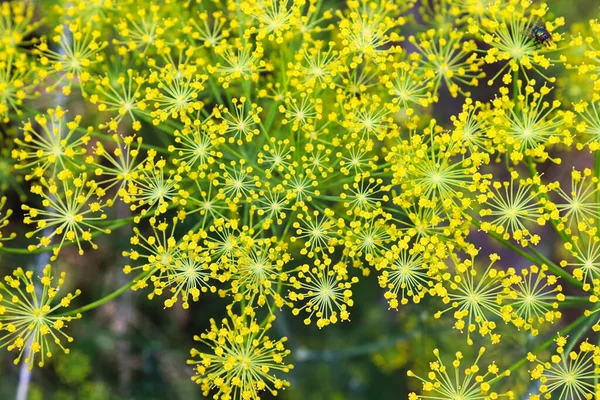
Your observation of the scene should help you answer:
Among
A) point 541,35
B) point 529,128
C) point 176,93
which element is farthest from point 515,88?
point 176,93

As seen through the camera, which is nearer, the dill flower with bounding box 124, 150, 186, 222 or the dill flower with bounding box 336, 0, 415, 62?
the dill flower with bounding box 124, 150, 186, 222

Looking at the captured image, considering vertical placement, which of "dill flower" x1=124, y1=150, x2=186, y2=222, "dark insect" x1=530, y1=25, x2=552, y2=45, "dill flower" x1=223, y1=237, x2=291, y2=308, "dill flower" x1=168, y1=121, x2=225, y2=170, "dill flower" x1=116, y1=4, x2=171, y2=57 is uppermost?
"dill flower" x1=116, y1=4, x2=171, y2=57

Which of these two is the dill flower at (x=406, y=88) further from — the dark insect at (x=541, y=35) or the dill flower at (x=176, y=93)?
the dill flower at (x=176, y=93)

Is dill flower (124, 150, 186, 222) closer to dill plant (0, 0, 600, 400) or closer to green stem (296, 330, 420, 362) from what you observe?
dill plant (0, 0, 600, 400)

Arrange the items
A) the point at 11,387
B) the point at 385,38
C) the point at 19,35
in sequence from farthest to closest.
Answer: the point at 11,387
the point at 19,35
the point at 385,38

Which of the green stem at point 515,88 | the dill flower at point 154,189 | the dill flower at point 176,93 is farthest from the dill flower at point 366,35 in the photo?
the dill flower at point 154,189

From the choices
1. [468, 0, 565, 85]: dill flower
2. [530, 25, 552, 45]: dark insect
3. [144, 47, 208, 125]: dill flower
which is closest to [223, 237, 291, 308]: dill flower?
[144, 47, 208, 125]: dill flower

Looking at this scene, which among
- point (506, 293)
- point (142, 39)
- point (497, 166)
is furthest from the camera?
point (497, 166)

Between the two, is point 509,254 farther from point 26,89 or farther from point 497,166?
point 26,89

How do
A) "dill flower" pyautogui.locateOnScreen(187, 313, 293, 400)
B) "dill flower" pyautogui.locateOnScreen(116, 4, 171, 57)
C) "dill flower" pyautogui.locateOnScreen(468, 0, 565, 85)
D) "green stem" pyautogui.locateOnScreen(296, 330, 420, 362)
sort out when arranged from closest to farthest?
"dill flower" pyautogui.locateOnScreen(187, 313, 293, 400) < "dill flower" pyautogui.locateOnScreen(468, 0, 565, 85) < "dill flower" pyautogui.locateOnScreen(116, 4, 171, 57) < "green stem" pyautogui.locateOnScreen(296, 330, 420, 362)

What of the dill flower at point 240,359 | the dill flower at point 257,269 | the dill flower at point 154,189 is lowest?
the dill flower at point 240,359

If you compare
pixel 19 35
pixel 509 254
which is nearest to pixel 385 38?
pixel 19 35
